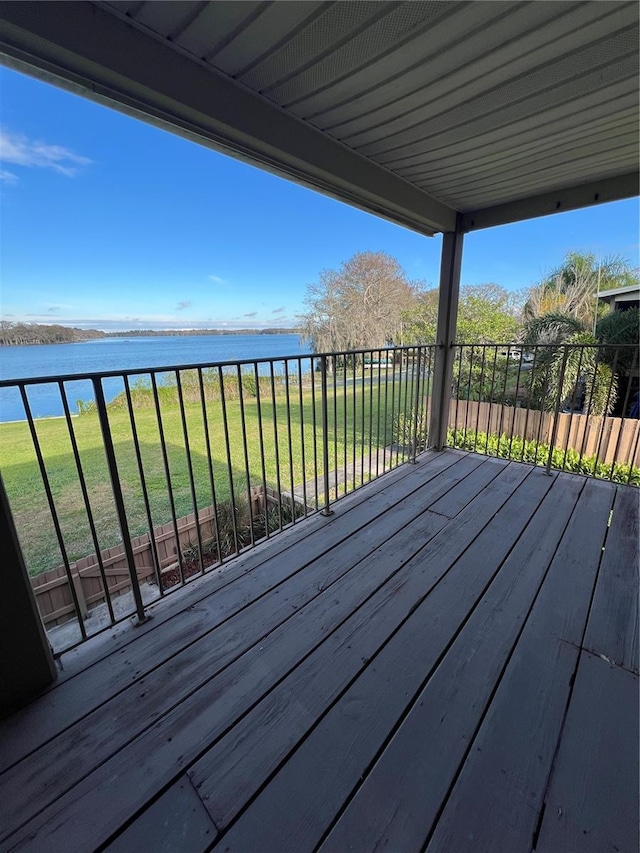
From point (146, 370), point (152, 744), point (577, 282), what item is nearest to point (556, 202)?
point (146, 370)

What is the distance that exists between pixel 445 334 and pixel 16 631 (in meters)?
3.42

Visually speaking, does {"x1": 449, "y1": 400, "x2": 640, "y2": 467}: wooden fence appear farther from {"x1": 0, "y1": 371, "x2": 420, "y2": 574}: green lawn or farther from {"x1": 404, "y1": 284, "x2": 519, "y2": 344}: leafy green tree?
{"x1": 404, "y1": 284, "x2": 519, "y2": 344}: leafy green tree

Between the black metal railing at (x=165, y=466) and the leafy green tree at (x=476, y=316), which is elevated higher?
the leafy green tree at (x=476, y=316)

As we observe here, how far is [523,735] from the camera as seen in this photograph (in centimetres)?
100

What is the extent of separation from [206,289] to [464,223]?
1613 centimetres

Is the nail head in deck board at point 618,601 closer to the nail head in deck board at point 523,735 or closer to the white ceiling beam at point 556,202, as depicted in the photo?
the nail head in deck board at point 523,735

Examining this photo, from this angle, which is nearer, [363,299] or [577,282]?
[577,282]

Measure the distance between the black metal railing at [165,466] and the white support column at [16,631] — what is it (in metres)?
0.13

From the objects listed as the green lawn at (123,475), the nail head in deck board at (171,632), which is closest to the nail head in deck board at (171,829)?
the nail head in deck board at (171,632)

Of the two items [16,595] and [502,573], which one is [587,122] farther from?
[16,595]

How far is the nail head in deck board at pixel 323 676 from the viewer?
0.91m

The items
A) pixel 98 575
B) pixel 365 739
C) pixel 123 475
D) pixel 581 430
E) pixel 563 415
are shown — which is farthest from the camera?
pixel 123 475

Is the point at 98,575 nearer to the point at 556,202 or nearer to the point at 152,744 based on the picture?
the point at 152,744

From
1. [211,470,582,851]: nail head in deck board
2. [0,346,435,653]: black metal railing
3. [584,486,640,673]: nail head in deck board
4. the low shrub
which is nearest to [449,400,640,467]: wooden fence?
the low shrub
